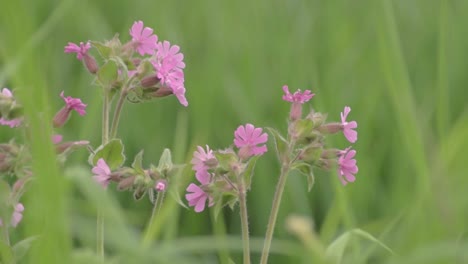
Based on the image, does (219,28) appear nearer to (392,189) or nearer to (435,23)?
(435,23)

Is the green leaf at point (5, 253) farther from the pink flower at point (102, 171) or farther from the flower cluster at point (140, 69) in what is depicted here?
the flower cluster at point (140, 69)

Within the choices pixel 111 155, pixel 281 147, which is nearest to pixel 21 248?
pixel 111 155

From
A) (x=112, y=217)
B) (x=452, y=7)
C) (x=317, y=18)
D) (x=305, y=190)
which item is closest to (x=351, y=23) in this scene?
(x=317, y=18)

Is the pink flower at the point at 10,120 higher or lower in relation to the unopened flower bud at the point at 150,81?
lower

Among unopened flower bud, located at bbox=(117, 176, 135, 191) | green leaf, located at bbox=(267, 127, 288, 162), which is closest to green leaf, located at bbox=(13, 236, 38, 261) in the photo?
unopened flower bud, located at bbox=(117, 176, 135, 191)

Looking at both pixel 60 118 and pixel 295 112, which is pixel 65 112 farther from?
pixel 295 112

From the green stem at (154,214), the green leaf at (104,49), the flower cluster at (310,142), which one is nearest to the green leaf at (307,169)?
the flower cluster at (310,142)
